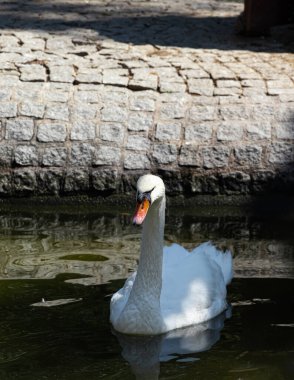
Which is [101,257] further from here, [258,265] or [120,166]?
[120,166]

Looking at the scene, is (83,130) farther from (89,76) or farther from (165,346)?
(165,346)

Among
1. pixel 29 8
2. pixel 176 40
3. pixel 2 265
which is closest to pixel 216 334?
pixel 2 265

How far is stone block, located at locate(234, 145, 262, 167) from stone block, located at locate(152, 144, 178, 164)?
56 cm

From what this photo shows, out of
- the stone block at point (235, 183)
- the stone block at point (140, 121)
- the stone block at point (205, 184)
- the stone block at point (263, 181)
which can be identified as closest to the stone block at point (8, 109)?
the stone block at point (140, 121)

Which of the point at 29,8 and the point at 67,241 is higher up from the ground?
the point at 29,8

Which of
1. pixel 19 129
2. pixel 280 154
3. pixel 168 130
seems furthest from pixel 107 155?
pixel 280 154

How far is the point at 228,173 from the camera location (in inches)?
348

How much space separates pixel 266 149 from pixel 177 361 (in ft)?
12.7

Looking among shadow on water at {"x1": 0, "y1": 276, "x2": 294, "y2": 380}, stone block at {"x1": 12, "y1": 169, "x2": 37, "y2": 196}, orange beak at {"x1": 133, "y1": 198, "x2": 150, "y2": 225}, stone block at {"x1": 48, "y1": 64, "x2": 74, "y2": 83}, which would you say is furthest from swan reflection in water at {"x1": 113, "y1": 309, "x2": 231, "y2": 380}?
stone block at {"x1": 48, "y1": 64, "x2": 74, "y2": 83}

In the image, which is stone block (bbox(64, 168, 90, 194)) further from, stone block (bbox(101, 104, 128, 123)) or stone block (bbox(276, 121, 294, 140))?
stone block (bbox(276, 121, 294, 140))

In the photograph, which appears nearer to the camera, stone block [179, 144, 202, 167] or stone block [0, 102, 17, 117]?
stone block [179, 144, 202, 167]

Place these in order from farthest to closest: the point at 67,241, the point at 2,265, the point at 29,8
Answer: the point at 29,8, the point at 67,241, the point at 2,265

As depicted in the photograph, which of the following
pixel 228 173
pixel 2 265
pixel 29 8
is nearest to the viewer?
pixel 2 265

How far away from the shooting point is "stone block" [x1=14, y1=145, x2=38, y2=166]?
29.2ft
